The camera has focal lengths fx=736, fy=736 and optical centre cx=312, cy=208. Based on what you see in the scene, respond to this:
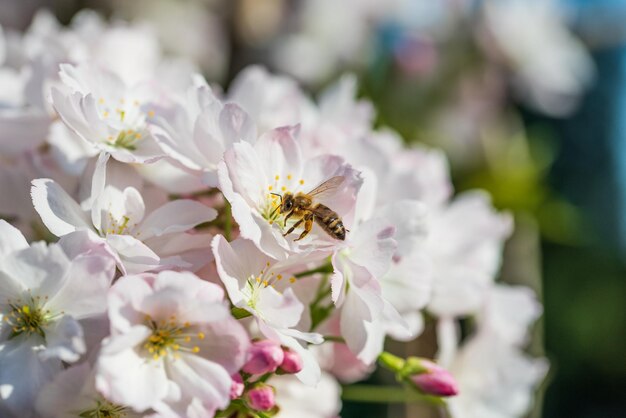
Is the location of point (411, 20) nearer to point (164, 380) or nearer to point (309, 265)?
point (309, 265)

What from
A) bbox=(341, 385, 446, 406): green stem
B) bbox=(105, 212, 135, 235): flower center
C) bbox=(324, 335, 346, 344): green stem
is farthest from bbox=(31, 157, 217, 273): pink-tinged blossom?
bbox=(341, 385, 446, 406): green stem

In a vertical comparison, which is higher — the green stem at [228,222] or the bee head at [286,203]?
the bee head at [286,203]

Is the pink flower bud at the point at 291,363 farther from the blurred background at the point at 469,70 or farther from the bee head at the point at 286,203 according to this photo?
the blurred background at the point at 469,70

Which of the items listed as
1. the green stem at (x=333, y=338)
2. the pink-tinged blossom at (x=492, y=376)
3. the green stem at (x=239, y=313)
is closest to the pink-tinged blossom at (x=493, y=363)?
the pink-tinged blossom at (x=492, y=376)

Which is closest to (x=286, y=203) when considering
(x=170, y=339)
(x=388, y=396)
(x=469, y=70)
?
(x=170, y=339)

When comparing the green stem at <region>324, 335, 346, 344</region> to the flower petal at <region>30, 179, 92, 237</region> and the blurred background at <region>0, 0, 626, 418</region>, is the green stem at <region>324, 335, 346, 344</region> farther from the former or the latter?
the blurred background at <region>0, 0, 626, 418</region>

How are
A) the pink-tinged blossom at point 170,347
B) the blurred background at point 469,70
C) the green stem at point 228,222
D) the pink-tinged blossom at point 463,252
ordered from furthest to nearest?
the blurred background at point 469,70, the pink-tinged blossom at point 463,252, the green stem at point 228,222, the pink-tinged blossom at point 170,347
